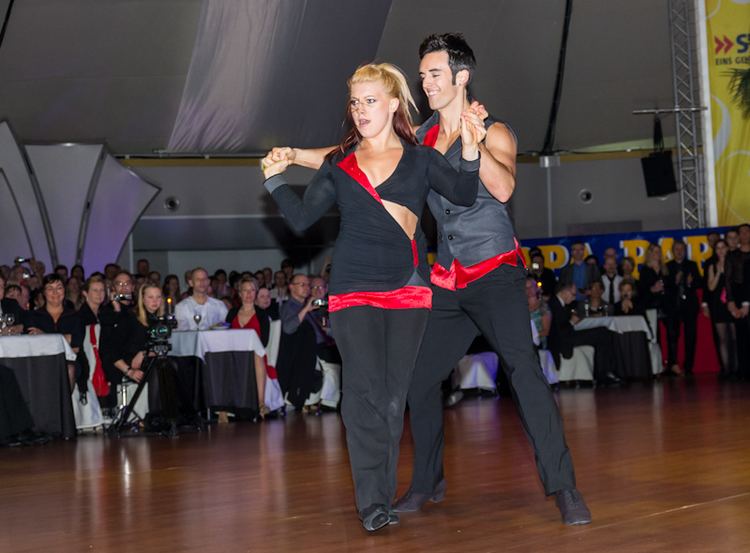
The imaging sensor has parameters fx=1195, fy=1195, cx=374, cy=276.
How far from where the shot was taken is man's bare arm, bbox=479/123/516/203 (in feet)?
12.7

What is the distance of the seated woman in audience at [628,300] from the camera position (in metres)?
12.9

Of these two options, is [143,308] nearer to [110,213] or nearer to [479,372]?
[479,372]

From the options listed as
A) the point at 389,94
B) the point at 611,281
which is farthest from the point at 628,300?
the point at 389,94

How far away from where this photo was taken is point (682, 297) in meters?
13.2

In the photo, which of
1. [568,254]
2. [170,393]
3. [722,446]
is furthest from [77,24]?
[722,446]

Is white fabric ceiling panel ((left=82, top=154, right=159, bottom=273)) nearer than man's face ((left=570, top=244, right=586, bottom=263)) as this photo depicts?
No

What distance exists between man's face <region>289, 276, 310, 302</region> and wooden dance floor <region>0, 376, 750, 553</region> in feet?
7.16

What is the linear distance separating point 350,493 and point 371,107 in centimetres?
163

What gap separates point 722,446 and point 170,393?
14.1 ft

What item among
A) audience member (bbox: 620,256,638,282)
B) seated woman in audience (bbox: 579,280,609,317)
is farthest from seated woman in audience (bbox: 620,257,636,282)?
seated woman in audience (bbox: 579,280,609,317)

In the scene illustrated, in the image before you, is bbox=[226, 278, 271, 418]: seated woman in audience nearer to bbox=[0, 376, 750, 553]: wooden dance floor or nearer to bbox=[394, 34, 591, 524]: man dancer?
bbox=[0, 376, 750, 553]: wooden dance floor

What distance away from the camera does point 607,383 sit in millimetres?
12109

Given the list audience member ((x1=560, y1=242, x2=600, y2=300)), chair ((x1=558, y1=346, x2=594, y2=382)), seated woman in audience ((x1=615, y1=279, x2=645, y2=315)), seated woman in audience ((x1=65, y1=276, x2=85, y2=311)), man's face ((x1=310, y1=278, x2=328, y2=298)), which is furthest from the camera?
audience member ((x1=560, y1=242, x2=600, y2=300))

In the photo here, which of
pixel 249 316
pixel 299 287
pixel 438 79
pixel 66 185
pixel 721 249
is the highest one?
pixel 66 185
